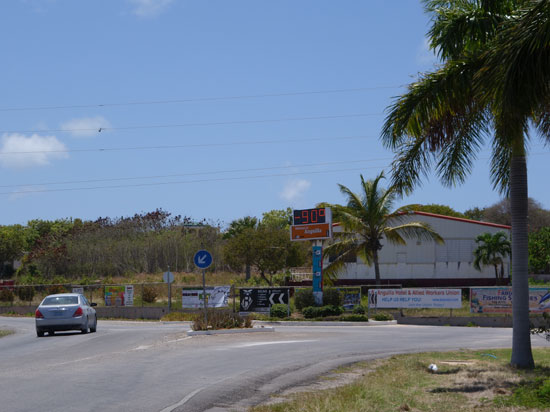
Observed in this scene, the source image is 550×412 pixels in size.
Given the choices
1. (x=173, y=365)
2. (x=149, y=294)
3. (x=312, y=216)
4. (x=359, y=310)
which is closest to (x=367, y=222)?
(x=312, y=216)

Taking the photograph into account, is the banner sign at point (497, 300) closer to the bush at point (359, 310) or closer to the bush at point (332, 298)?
the bush at point (359, 310)

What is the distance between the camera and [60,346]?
20.8 meters

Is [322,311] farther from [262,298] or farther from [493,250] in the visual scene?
[493,250]

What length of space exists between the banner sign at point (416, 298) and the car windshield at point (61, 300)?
1529cm

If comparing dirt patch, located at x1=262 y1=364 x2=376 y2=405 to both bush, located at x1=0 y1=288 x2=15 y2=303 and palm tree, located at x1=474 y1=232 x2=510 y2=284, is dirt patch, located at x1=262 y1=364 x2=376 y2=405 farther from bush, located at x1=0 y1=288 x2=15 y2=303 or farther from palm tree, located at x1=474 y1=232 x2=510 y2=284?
bush, located at x1=0 y1=288 x2=15 y2=303

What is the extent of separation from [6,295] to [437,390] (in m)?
46.6

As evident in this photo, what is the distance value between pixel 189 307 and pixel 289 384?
2827 cm

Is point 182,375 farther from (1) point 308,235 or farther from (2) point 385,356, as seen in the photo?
(1) point 308,235

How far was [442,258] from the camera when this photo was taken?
55.4 metres

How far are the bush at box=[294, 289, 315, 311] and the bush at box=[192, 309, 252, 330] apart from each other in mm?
10913

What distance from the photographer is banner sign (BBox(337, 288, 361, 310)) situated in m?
35.7

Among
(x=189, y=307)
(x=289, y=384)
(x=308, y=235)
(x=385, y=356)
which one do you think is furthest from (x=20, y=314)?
(x=289, y=384)

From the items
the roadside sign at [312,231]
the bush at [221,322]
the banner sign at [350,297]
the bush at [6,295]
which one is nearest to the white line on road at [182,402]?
the bush at [221,322]

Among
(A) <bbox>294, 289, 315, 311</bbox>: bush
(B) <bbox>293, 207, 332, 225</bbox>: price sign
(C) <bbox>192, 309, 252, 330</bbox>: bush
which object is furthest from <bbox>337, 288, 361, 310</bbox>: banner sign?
(C) <bbox>192, 309, 252, 330</bbox>: bush
